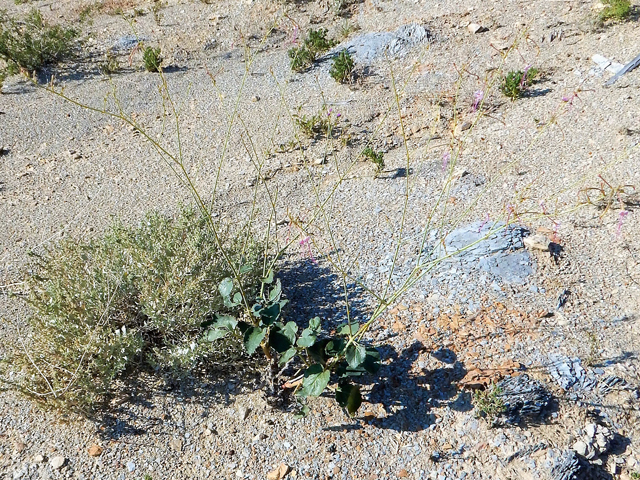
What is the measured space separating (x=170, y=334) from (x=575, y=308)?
2.43 metres

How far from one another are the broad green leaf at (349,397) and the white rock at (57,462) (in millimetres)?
1460

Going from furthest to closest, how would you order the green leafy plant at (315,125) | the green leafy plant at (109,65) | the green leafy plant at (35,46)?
the green leafy plant at (109,65) → the green leafy plant at (35,46) → the green leafy plant at (315,125)

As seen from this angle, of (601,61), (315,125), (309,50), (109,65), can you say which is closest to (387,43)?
(309,50)

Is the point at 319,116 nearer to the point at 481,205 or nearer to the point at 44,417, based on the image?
the point at 481,205

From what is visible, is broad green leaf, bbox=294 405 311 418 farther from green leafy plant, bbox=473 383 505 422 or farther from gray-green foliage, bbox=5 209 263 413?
green leafy plant, bbox=473 383 505 422

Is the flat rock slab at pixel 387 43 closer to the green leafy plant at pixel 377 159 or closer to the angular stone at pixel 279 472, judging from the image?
the green leafy plant at pixel 377 159

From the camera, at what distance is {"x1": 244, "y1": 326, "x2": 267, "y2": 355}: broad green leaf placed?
2615 millimetres

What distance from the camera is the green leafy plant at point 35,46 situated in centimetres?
723

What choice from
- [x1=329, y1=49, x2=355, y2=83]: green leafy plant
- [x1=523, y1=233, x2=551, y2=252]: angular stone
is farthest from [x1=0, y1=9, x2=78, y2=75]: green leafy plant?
[x1=523, y1=233, x2=551, y2=252]: angular stone

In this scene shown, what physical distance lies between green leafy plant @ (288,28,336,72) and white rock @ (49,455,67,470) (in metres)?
5.30

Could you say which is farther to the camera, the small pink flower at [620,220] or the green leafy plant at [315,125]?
the green leafy plant at [315,125]

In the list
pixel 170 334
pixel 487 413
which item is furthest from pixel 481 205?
pixel 170 334

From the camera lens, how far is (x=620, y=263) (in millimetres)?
3471

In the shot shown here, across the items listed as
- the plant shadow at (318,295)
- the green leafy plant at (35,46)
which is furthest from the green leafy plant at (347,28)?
the plant shadow at (318,295)
